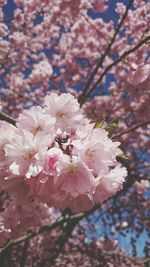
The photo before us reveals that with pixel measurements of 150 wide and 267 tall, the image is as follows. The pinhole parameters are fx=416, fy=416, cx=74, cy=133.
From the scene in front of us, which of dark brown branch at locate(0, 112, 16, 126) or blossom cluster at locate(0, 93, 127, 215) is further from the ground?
dark brown branch at locate(0, 112, 16, 126)

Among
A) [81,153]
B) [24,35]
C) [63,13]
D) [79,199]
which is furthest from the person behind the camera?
[24,35]

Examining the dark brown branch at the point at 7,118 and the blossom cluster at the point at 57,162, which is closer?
the blossom cluster at the point at 57,162

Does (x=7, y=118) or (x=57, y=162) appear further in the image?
(x=7, y=118)

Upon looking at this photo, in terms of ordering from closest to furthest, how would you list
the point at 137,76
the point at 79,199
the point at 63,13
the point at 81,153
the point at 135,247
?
1. the point at 81,153
2. the point at 79,199
3. the point at 137,76
4. the point at 135,247
5. the point at 63,13

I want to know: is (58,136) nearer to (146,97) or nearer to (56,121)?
(56,121)

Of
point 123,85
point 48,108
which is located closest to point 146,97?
point 123,85

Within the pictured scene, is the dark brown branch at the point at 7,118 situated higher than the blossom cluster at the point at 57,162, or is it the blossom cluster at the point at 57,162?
the dark brown branch at the point at 7,118

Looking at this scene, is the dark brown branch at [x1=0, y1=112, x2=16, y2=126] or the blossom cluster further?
the dark brown branch at [x1=0, y1=112, x2=16, y2=126]

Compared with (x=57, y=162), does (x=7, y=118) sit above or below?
above
